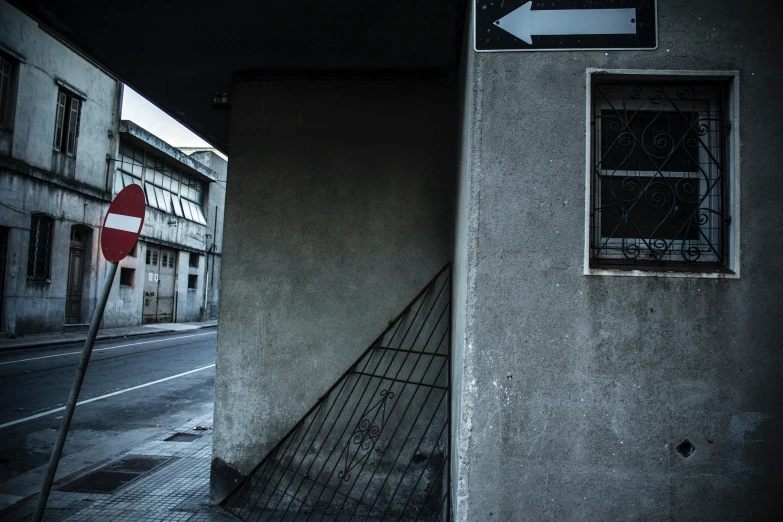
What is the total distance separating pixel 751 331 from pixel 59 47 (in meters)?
24.1

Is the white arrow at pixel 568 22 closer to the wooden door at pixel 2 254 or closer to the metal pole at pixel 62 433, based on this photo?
the metal pole at pixel 62 433

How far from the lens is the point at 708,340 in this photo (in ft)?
10.0

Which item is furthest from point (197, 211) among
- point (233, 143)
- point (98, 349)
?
point (233, 143)

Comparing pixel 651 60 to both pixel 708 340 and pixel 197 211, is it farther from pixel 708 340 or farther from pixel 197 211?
pixel 197 211

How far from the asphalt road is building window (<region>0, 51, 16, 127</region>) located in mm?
7852

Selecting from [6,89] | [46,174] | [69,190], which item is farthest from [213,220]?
[6,89]

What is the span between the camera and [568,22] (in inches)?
130

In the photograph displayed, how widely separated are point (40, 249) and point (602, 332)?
21.7 meters

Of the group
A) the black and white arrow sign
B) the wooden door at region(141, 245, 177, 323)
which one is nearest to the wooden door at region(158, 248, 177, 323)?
the wooden door at region(141, 245, 177, 323)

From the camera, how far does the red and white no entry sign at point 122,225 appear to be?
4.34 metres

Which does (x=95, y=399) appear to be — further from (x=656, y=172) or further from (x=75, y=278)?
(x=75, y=278)

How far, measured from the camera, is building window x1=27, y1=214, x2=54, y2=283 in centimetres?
1933

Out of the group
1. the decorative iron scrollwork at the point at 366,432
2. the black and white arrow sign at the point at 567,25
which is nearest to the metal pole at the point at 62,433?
the decorative iron scrollwork at the point at 366,432

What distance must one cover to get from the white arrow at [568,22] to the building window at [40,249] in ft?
68.0
